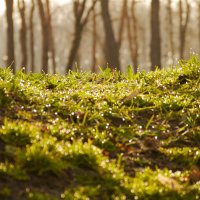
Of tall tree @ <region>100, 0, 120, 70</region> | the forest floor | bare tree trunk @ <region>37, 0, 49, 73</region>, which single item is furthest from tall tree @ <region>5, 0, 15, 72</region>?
the forest floor

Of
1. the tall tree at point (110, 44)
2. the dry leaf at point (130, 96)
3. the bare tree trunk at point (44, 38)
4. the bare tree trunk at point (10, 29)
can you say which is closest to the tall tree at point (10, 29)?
the bare tree trunk at point (10, 29)

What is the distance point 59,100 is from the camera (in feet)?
17.5

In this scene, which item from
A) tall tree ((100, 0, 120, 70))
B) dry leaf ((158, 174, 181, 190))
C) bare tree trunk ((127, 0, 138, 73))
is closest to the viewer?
dry leaf ((158, 174, 181, 190))

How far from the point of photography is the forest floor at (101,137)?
12.2ft

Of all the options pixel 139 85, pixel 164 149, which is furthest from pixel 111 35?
pixel 164 149

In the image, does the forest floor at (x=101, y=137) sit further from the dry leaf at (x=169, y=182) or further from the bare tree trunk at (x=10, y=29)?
the bare tree trunk at (x=10, y=29)

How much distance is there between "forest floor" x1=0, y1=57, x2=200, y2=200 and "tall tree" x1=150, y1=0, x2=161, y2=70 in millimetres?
13678

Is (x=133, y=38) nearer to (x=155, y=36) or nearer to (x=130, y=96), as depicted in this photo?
(x=155, y=36)

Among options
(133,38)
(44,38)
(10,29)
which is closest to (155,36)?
(10,29)

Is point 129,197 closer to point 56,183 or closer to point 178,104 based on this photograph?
point 56,183

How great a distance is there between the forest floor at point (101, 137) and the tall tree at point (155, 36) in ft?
44.9

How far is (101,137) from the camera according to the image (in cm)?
449

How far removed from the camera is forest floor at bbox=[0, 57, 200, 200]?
12.2ft

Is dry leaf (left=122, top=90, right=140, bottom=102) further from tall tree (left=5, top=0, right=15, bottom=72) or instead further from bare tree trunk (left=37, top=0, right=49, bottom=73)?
bare tree trunk (left=37, top=0, right=49, bottom=73)
